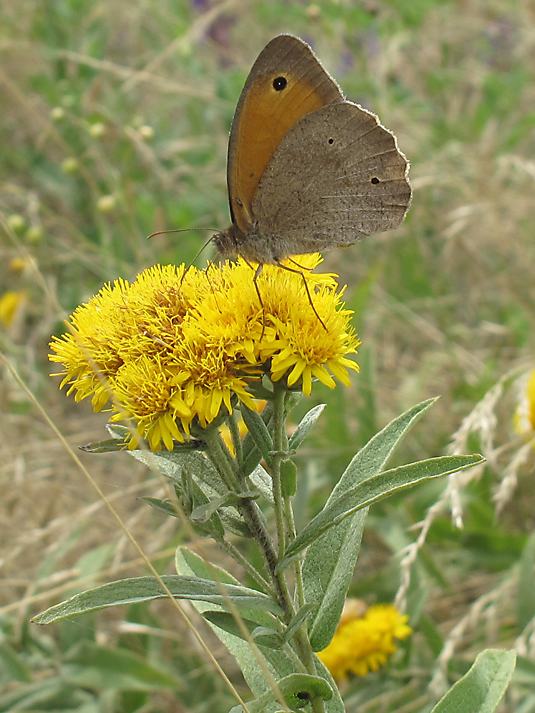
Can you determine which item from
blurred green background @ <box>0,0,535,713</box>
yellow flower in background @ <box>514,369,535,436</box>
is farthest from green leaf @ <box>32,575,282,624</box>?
yellow flower in background @ <box>514,369,535,436</box>

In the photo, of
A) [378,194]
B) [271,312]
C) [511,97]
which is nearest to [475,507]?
[378,194]

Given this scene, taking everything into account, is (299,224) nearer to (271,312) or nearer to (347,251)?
(271,312)

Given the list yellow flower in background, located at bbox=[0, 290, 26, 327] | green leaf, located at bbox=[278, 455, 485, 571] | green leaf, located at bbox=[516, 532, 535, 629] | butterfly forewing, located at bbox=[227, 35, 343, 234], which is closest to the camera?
green leaf, located at bbox=[278, 455, 485, 571]

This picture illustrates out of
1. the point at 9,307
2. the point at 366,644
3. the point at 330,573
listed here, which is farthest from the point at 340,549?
the point at 9,307

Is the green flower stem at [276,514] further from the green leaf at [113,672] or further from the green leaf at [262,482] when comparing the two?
the green leaf at [113,672]

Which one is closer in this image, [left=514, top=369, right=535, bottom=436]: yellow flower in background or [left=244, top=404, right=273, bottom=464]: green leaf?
[left=244, top=404, right=273, bottom=464]: green leaf

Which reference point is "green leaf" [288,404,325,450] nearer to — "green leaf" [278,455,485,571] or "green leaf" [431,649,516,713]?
"green leaf" [278,455,485,571]

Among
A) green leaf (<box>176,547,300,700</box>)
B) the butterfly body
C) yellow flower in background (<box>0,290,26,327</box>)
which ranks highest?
yellow flower in background (<box>0,290,26,327</box>)
